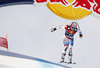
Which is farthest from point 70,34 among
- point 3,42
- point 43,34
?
point 3,42

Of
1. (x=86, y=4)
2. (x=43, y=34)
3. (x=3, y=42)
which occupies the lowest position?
(x=3, y=42)

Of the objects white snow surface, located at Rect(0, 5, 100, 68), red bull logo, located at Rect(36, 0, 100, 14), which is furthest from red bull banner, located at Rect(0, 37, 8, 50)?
red bull logo, located at Rect(36, 0, 100, 14)

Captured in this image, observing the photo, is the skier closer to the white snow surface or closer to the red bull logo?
the white snow surface

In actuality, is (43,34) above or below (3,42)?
above

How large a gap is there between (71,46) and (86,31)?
335 millimetres

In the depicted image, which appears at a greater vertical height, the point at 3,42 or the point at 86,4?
the point at 86,4

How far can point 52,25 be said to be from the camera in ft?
9.53

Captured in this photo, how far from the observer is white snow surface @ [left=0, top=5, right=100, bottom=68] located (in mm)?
2795

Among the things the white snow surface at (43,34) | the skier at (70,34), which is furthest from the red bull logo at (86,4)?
the skier at (70,34)

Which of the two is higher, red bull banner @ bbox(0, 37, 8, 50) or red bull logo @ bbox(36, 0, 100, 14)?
red bull logo @ bbox(36, 0, 100, 14)

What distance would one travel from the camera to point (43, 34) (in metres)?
2.89

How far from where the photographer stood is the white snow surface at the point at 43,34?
9.17 feet

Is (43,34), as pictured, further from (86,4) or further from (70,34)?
(86,4)

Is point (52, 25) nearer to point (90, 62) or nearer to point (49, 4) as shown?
point (49, 4)
